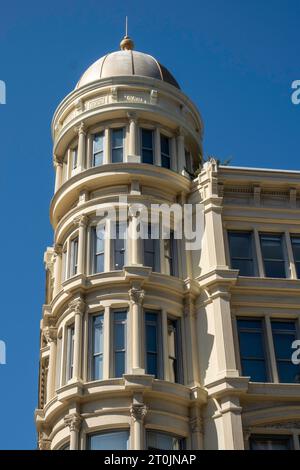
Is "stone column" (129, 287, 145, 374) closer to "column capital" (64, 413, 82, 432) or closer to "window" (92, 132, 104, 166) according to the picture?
"column capital" (64, 413, 82, 432)

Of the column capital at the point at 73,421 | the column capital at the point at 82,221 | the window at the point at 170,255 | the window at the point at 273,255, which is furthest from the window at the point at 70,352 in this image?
the window at the point at 273,255

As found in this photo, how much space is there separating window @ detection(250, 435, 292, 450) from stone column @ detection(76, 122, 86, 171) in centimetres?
1234

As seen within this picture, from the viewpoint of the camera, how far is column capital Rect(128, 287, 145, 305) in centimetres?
2670

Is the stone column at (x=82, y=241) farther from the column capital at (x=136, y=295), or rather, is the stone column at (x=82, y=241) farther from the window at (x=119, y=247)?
the column capital at (x=136, y=295)

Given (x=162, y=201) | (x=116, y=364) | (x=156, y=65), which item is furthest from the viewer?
(x=156, y=65)

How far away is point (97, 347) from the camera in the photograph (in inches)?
1041

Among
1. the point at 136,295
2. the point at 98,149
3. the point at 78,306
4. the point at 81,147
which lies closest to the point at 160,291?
the point at 136,295

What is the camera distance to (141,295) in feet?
87.8

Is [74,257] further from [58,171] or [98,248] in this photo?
[58,171]

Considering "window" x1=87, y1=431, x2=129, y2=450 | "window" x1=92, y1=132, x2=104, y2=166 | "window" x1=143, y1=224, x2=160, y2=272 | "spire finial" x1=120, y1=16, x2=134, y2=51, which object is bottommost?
"window" x1=87, y1=431, x2=129, y2=450

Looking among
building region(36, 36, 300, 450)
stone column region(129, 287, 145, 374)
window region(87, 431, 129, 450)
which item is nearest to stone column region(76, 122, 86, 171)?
building region(36, 36, 300, 450)

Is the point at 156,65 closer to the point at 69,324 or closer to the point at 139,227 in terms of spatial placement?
the point at 139,227

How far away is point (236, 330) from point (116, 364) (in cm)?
445
